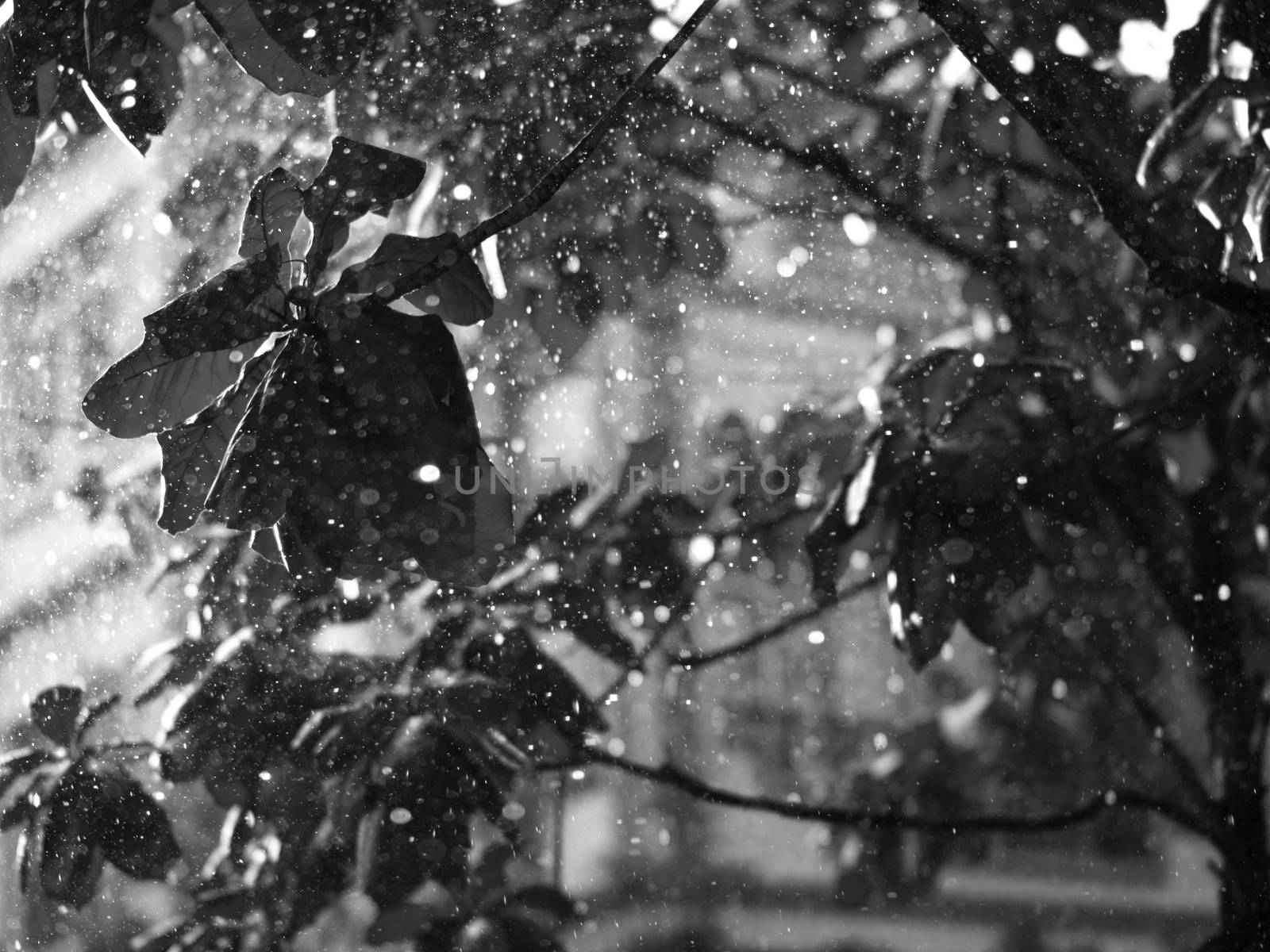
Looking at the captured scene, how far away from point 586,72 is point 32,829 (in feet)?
0.70

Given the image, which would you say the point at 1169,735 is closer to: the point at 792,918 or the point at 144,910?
the point at 792,918

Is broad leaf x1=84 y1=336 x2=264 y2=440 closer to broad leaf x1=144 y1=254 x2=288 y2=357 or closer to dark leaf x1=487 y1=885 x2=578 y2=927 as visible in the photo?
broad leaf x1=144 y1=254 x2=288 y2=357

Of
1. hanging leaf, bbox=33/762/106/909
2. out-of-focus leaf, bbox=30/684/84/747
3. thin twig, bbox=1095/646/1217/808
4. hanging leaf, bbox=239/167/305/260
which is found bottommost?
thin twig, bbox=1095/646/1217/808

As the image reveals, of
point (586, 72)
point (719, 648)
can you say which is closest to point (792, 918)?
point (719, 648)

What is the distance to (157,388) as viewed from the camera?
176 millimetres

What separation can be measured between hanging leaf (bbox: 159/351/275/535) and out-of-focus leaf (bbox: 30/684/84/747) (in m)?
0.06

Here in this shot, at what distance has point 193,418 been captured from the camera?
0.57 ft

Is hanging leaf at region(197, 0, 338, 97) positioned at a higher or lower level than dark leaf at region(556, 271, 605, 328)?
higher

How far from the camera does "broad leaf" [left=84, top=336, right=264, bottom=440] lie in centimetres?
17

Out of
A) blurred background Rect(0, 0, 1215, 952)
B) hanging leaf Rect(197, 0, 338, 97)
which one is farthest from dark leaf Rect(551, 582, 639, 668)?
hanging leaf Rect(197, 0, 338, 97)

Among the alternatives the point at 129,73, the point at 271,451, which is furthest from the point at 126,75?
the point at 271,451

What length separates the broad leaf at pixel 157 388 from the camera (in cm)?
17

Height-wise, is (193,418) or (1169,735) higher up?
(193,418)

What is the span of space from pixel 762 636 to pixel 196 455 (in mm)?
112
